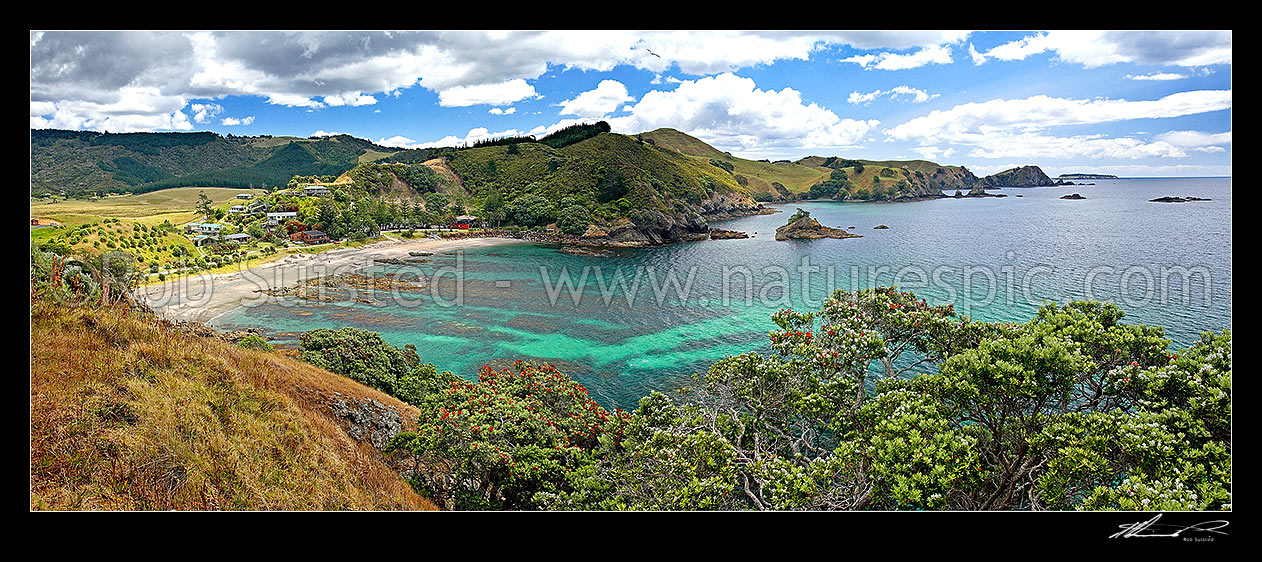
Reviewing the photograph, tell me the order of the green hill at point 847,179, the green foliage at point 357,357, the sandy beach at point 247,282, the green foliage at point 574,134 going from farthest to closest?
the green hill at point 847,179, the green foliage at point 574,134, the sandy beach at point 247,282, the green foliage at point 357,357

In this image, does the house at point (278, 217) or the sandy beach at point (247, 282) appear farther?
the house at point (278, 217)

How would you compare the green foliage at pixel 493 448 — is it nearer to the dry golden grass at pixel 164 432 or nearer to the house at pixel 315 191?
the dry golden grass at pixel 164 432

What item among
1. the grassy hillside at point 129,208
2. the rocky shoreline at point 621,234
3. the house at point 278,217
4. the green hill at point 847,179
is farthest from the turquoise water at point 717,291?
the green hill at point 847,179

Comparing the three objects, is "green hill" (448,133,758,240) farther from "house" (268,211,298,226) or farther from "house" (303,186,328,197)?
"house" (268,211,298,226)

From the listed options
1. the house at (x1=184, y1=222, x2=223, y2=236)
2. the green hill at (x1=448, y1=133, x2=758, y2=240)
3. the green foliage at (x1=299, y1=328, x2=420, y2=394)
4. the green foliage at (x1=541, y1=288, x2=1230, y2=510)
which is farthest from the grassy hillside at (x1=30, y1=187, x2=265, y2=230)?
the green hill at (x1=448, y1=133, x2=758, y2=240)

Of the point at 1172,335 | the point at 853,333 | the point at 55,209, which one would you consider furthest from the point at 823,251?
the point at 55,209

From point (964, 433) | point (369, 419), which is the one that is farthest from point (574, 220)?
point (964, 433)
